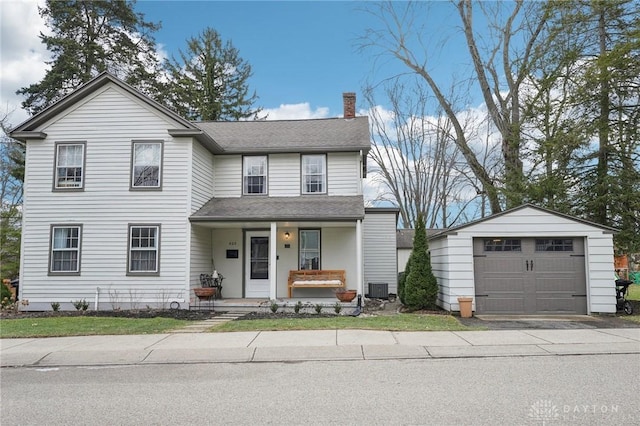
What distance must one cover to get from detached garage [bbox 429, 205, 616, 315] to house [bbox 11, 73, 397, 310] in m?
3.24

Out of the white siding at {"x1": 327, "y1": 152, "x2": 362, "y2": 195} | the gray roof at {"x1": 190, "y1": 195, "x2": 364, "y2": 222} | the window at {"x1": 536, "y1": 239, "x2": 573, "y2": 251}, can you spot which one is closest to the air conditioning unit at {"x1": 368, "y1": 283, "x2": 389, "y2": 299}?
the gray roof at {"x1": 190, "y1": 195, "x2": 364, "y2": 222}

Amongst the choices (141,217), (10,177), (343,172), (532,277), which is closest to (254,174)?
(343,172)

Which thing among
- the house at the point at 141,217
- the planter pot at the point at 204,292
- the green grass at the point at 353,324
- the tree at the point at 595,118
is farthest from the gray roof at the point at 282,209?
the tree at the point at 595,118

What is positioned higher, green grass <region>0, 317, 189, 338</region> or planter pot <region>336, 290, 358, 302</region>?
planter pot <region>336, 290, 358, 302</region>

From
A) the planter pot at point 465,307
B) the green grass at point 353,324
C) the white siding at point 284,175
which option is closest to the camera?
the green grass at point 353,324

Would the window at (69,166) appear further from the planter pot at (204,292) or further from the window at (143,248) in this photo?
the planter pot at (204,292)

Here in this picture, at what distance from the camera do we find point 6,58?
51.4 ft

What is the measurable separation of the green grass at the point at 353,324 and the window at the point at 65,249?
651cm

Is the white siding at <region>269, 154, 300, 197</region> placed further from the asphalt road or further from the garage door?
the asphalt road

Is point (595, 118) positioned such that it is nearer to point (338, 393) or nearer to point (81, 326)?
point (338, 393)

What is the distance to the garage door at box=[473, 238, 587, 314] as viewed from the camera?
1191cm

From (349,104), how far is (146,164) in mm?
8854

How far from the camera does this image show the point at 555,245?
12117mm

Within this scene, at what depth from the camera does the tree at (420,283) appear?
40.6 feet
